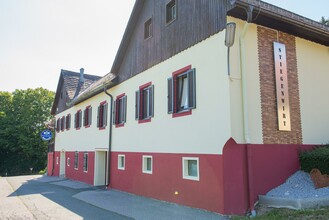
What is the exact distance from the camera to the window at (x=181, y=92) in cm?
952

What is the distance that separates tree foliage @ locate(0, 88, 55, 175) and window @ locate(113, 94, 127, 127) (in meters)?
32.4

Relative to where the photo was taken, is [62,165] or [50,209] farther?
[62,165]

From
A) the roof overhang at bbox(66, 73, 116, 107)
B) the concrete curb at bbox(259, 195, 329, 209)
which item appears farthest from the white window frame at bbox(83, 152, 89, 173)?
the concrete curb at bbox(259, 195, 329, 209)

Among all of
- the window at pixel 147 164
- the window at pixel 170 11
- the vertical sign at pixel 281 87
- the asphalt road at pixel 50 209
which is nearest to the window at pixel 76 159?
the asphalt road at pixel 50 209

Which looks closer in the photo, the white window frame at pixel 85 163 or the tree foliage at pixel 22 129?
the white window frame at pixel 85 163

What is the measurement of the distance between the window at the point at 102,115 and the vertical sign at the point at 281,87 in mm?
10136

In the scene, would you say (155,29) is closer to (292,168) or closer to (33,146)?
(292,168)

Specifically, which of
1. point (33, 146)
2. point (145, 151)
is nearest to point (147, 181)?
point (145, 151)

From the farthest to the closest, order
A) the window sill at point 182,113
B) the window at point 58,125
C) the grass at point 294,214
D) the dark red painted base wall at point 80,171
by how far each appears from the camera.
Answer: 1. the window at point 58,125
2. the dark red painted base wall at point 80,171
3. the window sill at point 182,113
4. the grass at point 294,214

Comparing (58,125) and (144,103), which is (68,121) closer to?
(58,125)

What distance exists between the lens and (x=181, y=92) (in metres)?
10.2

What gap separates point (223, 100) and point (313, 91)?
3881 millimetres

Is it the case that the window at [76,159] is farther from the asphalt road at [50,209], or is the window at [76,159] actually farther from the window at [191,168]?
the window at [191,168]

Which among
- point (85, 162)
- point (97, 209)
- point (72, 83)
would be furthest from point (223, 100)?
point (72, 83)
